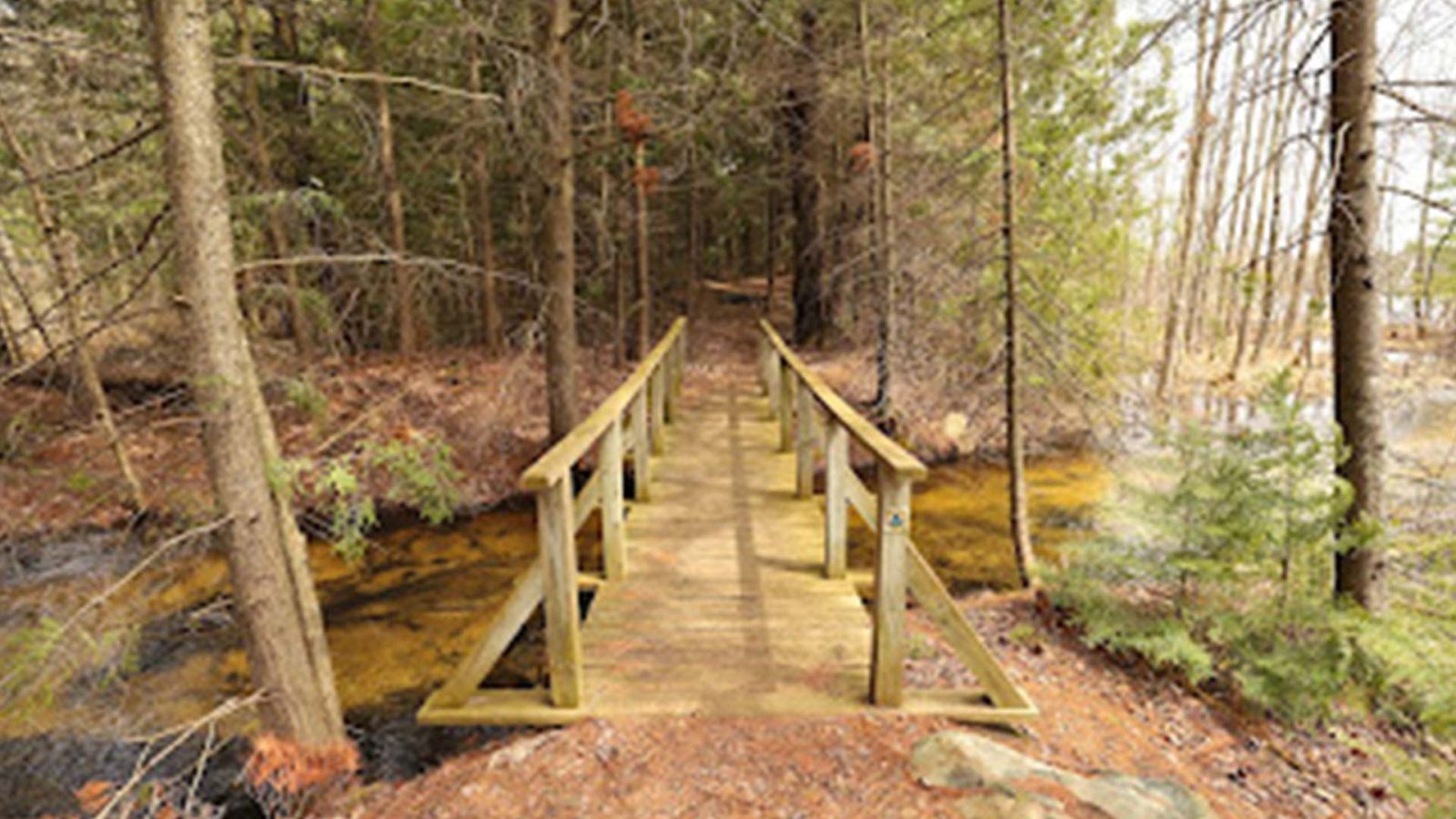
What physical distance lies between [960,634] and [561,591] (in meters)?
2.20

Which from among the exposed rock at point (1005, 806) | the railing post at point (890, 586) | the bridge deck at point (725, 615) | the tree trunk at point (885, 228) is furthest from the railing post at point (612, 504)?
the tree trunk at point (885, 228)

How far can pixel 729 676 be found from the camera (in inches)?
156

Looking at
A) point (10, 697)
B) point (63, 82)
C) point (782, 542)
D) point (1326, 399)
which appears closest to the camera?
point (10, 697)

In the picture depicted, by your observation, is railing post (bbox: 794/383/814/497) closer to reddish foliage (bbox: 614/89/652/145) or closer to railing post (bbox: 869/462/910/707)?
railing post (bbox: 869/462/910/707)

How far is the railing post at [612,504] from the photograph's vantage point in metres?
5.04

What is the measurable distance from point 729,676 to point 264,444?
9.51ft

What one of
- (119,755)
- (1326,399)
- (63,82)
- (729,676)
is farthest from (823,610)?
(1326,399)

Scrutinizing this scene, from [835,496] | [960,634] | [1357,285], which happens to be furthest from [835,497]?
[1357,285]

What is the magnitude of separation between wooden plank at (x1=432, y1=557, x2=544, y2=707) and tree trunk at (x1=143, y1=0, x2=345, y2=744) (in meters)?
0.96

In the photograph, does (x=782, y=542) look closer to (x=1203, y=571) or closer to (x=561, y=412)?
(x=1203, y=571)

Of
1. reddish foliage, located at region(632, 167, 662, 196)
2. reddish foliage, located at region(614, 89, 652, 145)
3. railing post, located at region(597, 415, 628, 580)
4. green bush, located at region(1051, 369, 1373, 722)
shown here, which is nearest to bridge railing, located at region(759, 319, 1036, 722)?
railing post, located at region(597, 415, 628, 580)

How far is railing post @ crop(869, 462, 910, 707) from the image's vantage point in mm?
3424

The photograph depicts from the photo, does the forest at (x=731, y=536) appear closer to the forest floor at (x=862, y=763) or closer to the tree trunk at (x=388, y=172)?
the forest floor at (x=862, y=763)

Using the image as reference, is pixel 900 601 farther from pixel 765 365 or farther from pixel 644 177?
pixel 644 177
